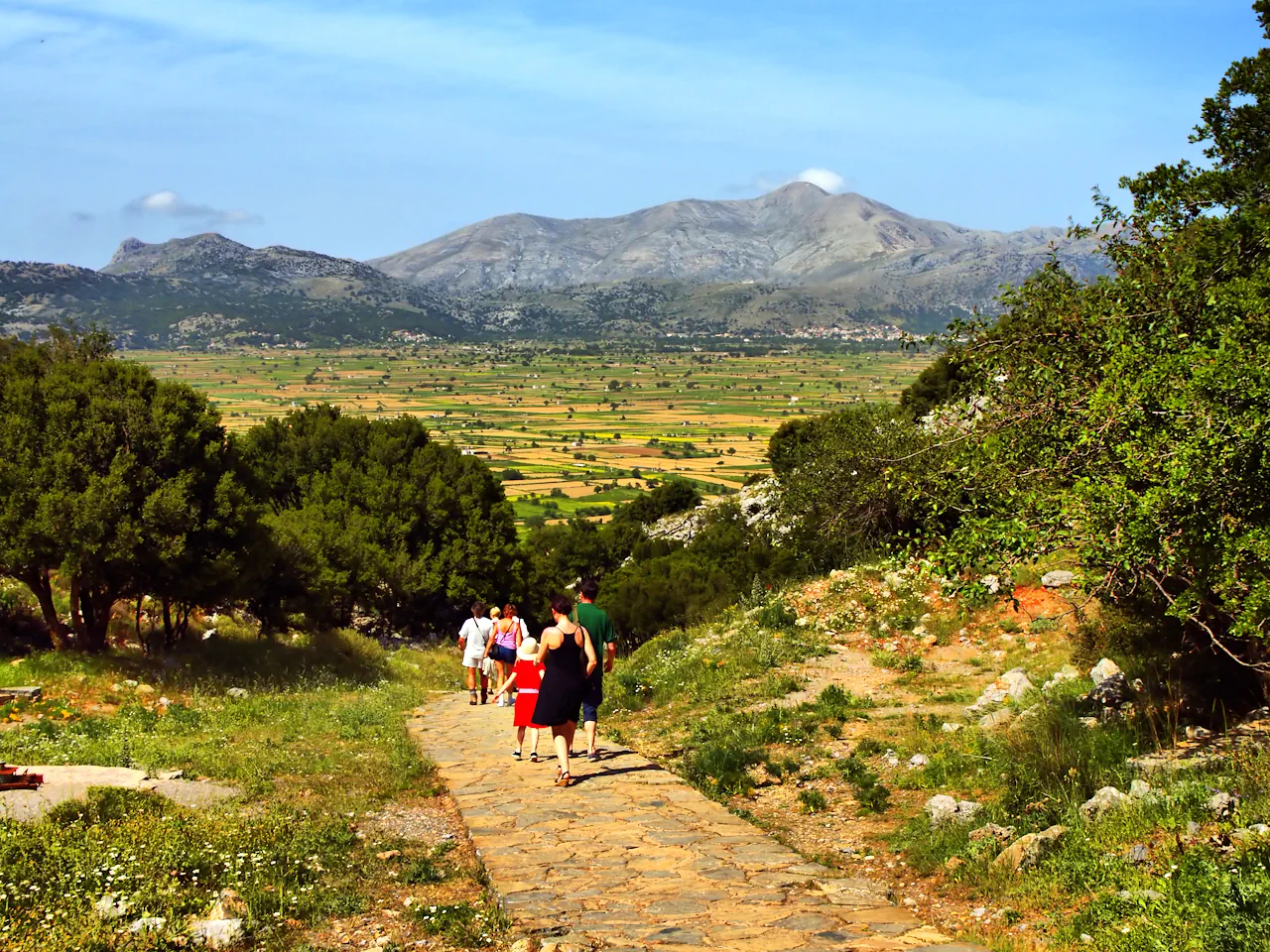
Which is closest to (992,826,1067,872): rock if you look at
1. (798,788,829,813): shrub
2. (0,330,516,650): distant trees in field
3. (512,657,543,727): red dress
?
(798,788,829,813): shrub

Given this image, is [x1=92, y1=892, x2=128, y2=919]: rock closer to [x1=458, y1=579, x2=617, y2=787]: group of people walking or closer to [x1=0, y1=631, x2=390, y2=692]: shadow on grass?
[x1=458, y1=579, x2=617, y2=787]: group of people walking

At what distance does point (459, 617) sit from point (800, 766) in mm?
29544

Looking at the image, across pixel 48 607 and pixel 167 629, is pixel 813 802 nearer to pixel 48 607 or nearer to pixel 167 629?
pixel 48 607

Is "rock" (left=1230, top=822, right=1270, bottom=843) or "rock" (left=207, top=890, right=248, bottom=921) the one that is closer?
"rock" (left=207, top=890, right=248, bottom=921)

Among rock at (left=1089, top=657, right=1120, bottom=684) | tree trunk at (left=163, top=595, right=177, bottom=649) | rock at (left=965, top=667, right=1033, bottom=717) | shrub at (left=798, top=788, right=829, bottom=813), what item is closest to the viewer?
shrub at (left=798, top=788, right=829, bottom=813)

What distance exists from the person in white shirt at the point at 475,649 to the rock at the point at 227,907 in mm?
11432

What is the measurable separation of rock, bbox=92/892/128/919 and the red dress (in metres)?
6.00

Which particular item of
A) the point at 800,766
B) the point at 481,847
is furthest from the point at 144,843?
the point at 800,766

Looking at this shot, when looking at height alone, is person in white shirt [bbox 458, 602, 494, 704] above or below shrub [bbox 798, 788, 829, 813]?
below

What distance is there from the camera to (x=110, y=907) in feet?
20.8

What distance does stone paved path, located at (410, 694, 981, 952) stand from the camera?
667cm

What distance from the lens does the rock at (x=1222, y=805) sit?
755 cm

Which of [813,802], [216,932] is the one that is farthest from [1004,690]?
[216,932]

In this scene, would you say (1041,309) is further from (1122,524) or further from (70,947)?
(70,947)
